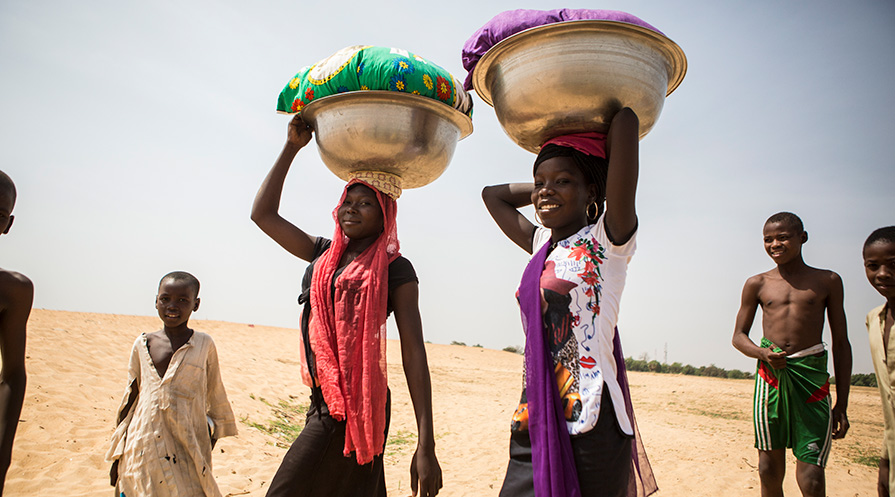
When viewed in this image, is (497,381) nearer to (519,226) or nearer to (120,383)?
(120,383)

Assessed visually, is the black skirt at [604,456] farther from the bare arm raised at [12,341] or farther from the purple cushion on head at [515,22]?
the bare arm raised at [12,341]

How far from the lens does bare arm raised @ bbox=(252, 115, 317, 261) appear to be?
294 cm

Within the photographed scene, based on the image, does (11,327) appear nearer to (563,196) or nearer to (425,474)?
(425,474)

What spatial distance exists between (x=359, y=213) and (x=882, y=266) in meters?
2.99

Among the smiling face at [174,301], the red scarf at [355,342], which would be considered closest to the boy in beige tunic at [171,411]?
the smiling face at [174,301]

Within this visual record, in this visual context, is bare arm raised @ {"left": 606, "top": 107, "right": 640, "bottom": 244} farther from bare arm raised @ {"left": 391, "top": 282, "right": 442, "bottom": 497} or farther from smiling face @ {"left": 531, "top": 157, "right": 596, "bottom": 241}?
bare arm raised @ {"left": 391, "top": 282, "right": 442, "bottom": 497}

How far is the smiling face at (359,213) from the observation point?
2.73m

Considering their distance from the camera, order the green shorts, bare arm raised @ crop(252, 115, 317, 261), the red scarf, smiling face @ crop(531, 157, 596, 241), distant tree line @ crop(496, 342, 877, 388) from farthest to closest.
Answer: distant tree line @ crop(496, 342, 877, 388), the green shorts, bare arm raised @ crop(252, 115, 317, 261), the red scarf, smiling face @ crop(531, 157, 596, 241)

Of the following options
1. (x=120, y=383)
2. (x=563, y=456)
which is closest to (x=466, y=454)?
(x=120, y=383)

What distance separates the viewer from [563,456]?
1758 mm

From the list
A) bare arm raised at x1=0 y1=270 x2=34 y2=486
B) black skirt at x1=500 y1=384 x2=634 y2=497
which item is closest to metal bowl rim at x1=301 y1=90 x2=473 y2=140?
bare arm raised at x1=0 y1=270 x2=34 y2=486

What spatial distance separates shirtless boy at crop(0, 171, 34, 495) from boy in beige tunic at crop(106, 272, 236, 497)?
1.29m

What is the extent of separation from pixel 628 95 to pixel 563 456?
4.13 feet

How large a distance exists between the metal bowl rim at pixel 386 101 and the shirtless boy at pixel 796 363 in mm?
2504
